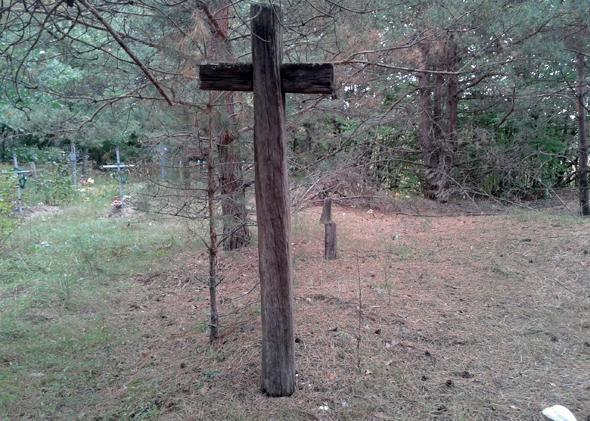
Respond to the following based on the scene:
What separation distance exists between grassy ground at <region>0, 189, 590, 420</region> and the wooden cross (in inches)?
24.9

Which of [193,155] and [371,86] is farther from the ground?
[371,86]

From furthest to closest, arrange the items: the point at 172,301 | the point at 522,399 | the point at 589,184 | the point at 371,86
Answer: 1. the point at 589,184
2. the point at 371,86
3. the point at 172,301
4. the point at 522,399

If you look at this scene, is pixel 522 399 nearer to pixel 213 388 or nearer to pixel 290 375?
pixel 290 375

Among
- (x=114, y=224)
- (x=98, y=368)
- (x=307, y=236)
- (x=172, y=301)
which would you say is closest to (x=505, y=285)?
(x=307, y=236)

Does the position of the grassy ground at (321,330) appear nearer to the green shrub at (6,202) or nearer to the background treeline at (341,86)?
the green shrub at (6,202)

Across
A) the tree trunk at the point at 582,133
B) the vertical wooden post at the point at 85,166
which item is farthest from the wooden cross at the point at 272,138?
the vertical wooden post at the point at 85,166

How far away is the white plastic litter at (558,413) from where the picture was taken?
291cm

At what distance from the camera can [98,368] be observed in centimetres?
401

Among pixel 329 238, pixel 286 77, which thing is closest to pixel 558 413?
pixel 286 77

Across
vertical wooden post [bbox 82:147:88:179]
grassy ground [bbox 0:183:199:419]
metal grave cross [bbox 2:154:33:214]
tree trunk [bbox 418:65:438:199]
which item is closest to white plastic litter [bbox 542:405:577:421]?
grassy ground [bbox 0:183:199:419]

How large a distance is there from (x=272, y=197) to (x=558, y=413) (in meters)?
2.21

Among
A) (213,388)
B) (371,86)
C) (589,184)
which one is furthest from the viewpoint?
(589,184)

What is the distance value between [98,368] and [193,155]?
6.39ft

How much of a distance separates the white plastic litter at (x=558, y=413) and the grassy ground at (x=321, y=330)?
12 centimetres
